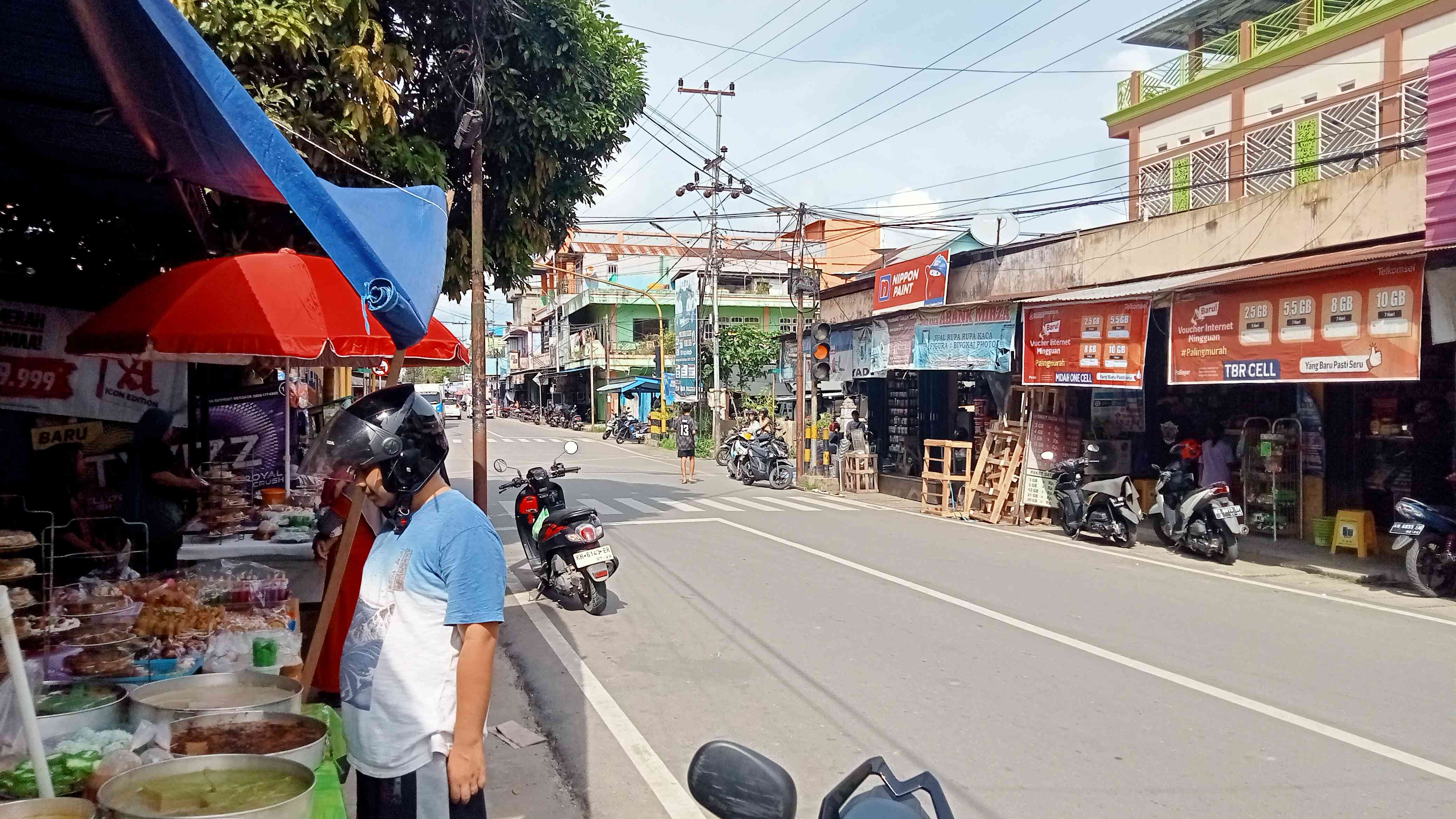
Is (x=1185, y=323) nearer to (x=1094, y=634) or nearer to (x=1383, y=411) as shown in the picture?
(x=1383, y=411)

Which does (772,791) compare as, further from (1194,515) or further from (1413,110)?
(1413,110)

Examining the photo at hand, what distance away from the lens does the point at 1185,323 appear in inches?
470

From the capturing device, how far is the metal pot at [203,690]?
295 centimetres

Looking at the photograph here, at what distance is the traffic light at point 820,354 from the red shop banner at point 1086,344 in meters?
5.63

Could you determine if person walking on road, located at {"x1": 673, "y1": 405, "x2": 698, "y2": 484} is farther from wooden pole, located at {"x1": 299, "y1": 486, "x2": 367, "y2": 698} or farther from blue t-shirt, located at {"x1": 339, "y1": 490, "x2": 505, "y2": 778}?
blue t-shirt, located at {"x1": 339, "y1": 490, "x2": 505, "y2": 778}

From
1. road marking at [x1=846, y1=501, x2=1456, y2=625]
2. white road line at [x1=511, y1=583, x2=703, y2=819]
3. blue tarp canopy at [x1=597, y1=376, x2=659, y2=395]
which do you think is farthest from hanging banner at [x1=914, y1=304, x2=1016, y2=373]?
blue tarp canopy at [x1=597, y1=376, x2=659, y2=395]

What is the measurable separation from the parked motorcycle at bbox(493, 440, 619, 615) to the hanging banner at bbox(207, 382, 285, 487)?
9.24 feet

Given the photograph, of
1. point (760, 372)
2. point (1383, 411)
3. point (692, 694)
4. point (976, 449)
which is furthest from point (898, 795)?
point (760, 372)

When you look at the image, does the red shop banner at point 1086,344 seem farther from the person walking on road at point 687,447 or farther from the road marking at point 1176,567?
the person walking on road at point 687,447

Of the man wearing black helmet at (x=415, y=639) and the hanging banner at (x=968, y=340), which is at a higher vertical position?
the hanging banner at (x=968, y=340)

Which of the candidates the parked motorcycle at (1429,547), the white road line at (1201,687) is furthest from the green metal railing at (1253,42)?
the white road line at (1201,687)

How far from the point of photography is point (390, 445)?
2.75m

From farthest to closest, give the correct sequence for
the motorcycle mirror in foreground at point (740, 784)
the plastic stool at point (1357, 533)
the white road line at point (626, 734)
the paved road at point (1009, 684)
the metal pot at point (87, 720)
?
the plastic stool at point (1357, 533), the paved road at point (1009, 684), the white road line at point (626, 734), the metal pot at point (87, 720), the motorcycle mirror in foreground at point (740, 784)

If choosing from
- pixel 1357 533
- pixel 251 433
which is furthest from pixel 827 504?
pixel 251 433
